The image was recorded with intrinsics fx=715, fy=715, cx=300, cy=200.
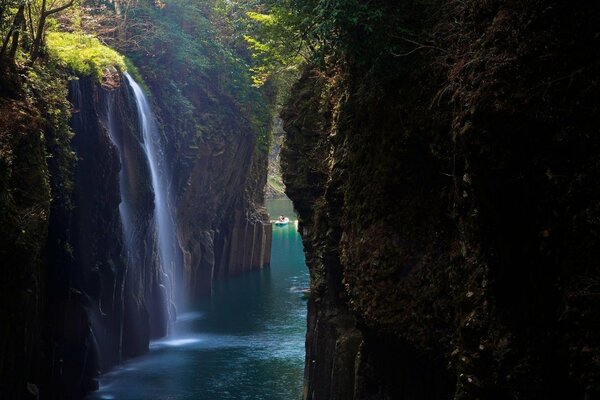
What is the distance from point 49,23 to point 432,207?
15568mm

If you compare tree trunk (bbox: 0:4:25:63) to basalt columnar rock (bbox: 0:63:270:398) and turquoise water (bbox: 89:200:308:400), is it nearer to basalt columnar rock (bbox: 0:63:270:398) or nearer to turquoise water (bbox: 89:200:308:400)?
basalt columnar rock (bbox: 0:63:270:398)

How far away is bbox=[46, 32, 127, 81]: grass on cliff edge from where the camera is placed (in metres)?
22.2

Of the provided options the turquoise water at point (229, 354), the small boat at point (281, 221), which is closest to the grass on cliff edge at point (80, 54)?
the turquoise water at point (229, 354)

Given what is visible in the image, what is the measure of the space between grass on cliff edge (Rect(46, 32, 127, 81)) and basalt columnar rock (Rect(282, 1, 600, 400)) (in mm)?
10205

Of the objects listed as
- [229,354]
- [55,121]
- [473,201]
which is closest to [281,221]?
[229,354]

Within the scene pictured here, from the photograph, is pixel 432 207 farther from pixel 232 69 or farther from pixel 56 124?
pixel 232 69

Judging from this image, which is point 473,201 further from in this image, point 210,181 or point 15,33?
point 210,181

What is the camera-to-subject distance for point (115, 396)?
73.1 ft

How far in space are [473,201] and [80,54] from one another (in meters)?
17.9

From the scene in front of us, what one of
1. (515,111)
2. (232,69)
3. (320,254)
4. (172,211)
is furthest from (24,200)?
(232,69)

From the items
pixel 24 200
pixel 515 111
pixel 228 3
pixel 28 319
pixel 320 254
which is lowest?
pixel 28 319

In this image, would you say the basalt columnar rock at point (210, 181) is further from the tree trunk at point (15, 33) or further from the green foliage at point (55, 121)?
the tree trunk at point (15, 33)

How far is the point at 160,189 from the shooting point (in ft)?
113

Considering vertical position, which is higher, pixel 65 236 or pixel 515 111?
pixel 515 111
